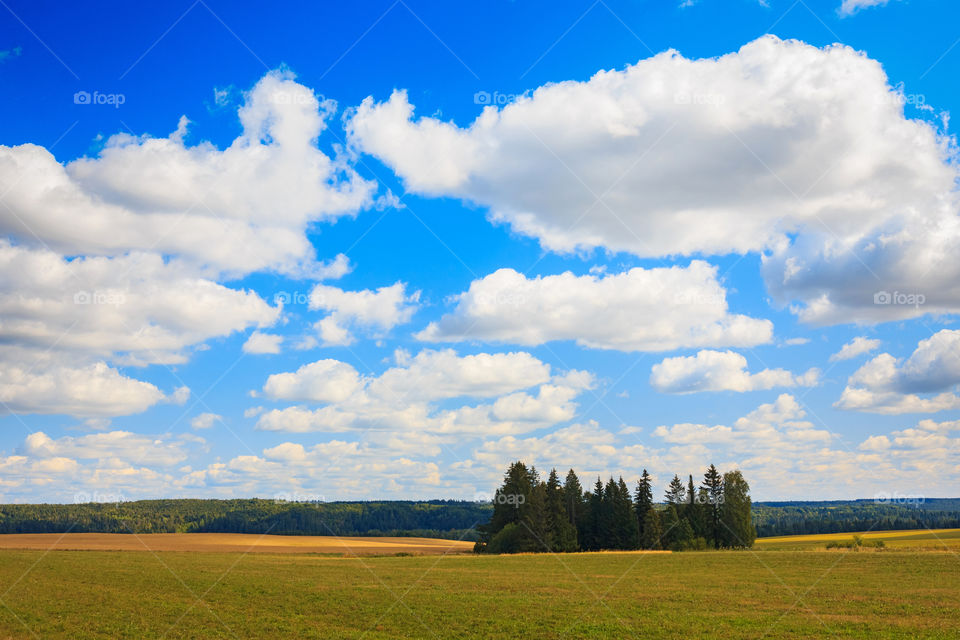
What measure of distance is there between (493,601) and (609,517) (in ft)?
208

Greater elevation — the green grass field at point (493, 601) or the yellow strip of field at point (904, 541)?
the green grass field at point (493, 601)

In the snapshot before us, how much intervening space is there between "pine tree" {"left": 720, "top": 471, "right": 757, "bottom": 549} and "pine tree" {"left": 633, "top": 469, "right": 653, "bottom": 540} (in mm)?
11594

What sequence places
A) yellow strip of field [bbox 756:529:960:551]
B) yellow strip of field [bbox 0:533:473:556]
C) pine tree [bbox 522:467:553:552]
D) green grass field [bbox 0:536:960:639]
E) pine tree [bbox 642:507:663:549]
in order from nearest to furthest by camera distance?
green grass field [bbox 0:536:960:639] → yellow strip of field [bbox 756:529:960:551] → pine tree [bbox 522:467:553:552] → pine tree [bbox 642:507:663:549] → yellow strip of field [bbox 0:533:473:556]

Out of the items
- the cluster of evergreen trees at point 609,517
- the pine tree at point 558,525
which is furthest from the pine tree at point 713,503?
the pine tree at point 558,525

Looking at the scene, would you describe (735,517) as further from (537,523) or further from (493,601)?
(493,601)

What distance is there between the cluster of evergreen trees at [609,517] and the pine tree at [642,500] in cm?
14

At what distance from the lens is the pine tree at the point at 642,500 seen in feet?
310

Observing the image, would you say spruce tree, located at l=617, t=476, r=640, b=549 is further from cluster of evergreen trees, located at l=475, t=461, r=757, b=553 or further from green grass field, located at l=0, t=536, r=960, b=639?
green grass field, located at l=0, t=536, r=960, b=639

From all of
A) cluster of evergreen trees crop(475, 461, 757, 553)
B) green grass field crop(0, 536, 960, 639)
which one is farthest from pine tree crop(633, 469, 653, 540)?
green grass field crop(0, 536, 960, 639)

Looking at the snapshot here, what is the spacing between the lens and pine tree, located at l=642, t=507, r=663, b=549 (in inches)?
3583

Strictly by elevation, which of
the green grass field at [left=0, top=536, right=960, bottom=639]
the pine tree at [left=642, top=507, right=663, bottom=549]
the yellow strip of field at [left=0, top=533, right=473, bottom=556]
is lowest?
the yellow strip of field at [left=0, top=533, right=473, bottom=556]

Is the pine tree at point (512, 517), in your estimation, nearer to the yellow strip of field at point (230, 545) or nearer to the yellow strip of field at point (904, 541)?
the yellow strip of field at point (230, 545)

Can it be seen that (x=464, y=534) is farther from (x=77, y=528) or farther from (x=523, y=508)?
(x=77, y=528)

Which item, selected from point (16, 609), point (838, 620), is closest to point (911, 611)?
point (838, 620)
